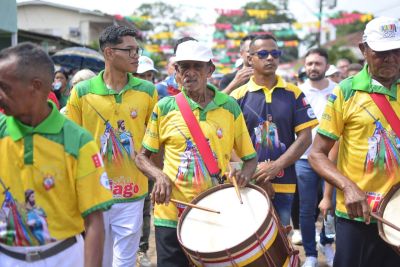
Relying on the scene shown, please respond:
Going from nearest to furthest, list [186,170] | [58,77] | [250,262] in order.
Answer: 1. [250,262]
2. [186,170]
3. [58,77]

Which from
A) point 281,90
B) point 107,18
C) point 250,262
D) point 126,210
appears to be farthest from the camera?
point 107,18

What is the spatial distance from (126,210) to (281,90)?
Result: 175 centimetres

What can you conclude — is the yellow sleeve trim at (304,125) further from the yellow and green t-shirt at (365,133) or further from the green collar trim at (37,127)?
the green collar trim at (37,127)

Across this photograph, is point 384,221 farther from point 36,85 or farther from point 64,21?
point 64,21

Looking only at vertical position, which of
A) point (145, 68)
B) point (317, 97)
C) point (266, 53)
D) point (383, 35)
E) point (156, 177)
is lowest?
point (156, 177)

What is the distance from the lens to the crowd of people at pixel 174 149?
9.44ft

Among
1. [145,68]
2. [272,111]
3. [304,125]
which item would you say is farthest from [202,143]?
[145,68]

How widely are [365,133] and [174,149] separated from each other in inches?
51.4

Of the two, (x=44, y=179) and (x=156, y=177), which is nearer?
(x=44, y=179)

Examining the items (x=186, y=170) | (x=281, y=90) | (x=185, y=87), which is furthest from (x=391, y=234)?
(x=281, y=90)

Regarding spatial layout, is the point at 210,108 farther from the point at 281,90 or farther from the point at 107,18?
the point at 107,18

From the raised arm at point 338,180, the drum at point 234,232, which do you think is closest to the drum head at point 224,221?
the drum at point 234,232

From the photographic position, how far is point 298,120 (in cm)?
556

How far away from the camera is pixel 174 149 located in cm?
439
